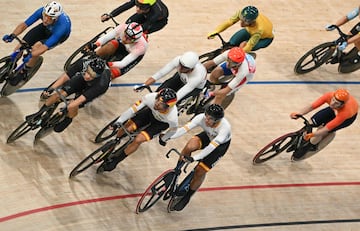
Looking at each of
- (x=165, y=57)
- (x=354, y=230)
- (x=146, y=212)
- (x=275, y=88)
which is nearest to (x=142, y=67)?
(x=165, y=57)

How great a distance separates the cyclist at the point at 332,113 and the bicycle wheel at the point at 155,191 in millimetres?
1537

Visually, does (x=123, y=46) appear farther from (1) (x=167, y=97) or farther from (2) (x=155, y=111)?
(1) (x=167, y=97)

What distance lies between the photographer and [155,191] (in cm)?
626

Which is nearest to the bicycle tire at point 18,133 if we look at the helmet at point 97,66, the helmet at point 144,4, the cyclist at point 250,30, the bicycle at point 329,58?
the helmet at point 97,66

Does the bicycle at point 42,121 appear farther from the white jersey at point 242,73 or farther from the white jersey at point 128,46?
the white jersey at point 242,73

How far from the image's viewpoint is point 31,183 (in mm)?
6371

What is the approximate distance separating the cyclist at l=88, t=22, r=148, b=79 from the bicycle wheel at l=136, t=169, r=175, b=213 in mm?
1365

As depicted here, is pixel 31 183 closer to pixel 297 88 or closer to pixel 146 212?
pixel 146 212

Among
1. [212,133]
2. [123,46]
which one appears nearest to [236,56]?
[212,133]

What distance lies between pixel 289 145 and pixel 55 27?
114 inches

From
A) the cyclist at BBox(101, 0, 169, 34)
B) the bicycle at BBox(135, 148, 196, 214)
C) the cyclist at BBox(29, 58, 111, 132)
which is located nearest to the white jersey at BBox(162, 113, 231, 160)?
the bicycle at BBox(135, 148, 196, 214)

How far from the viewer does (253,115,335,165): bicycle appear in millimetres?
7042

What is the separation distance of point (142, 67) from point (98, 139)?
5.24 ft

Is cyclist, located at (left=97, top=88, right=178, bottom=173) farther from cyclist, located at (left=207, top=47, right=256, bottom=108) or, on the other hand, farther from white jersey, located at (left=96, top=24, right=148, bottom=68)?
cyclist, located at (left=207, top=47, right=256, bottom=108)
